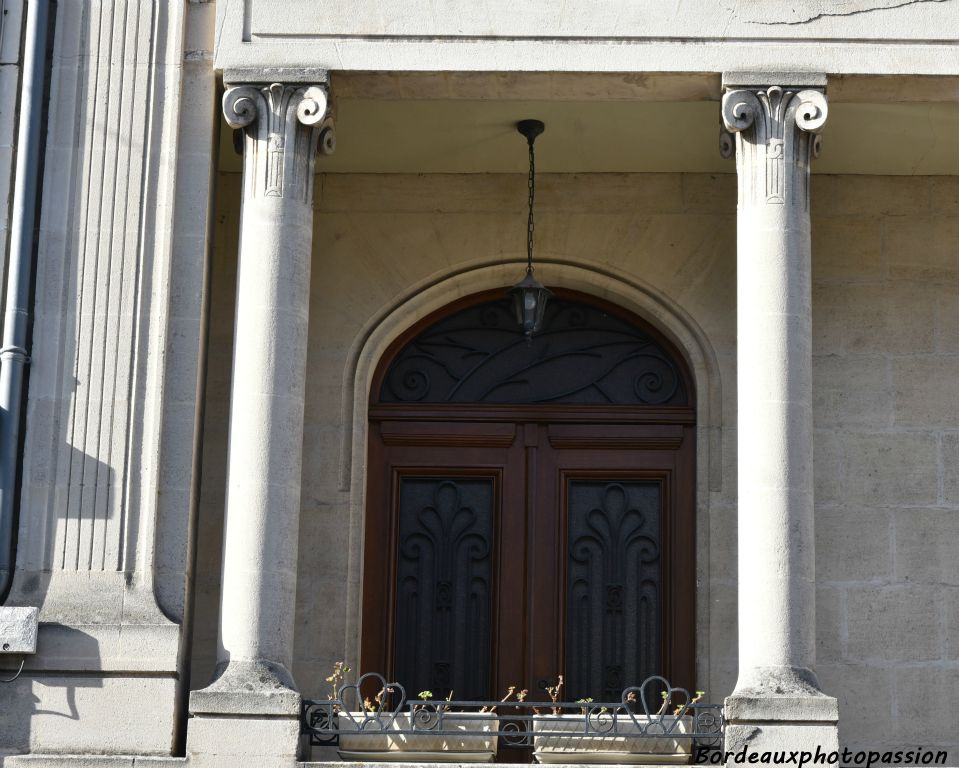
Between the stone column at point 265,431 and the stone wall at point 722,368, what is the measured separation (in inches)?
85.7

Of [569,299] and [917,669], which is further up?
[569,299]

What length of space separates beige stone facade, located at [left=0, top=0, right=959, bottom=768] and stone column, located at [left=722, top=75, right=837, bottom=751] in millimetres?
23

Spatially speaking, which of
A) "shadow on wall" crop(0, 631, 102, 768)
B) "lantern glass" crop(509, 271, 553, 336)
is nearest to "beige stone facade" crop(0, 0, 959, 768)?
"shadow on wall" crop(0, 631, 102, 768)

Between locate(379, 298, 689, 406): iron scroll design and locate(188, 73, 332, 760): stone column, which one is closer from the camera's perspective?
locate(188, 73, 332, 760): stone column

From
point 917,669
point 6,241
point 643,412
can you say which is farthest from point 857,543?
point 6,241

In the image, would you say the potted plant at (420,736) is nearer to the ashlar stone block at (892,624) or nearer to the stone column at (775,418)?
the stone column at (775,418)

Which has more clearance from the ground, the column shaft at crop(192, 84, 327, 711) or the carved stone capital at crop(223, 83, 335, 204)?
the carved stone capital at crop(223, 83, 335, 204)

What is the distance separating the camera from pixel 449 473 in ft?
47.9

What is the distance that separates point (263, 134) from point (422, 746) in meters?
4.18

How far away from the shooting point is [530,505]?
1442 centimetres

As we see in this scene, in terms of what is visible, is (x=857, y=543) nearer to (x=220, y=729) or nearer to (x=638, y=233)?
(x=638, y=233)

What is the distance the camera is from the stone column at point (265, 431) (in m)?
11.4

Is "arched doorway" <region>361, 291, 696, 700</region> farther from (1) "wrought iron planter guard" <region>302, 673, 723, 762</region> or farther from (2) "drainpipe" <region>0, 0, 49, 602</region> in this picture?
(2) "drainpipe" <region>0, 0, 49, 602</region>

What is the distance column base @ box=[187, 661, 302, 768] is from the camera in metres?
11.3
